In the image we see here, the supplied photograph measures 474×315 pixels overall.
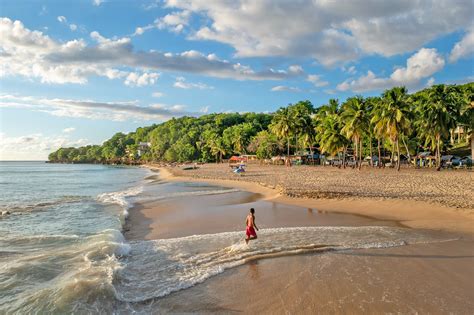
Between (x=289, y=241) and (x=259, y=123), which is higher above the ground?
(x=259, y=123)

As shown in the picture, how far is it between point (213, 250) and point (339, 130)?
5108 cm

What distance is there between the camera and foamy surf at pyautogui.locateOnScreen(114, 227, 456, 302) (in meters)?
8.34

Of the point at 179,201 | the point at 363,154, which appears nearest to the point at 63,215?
the point at 179,201

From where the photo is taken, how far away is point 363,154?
67188mm

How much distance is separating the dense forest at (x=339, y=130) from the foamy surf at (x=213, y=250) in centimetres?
3484

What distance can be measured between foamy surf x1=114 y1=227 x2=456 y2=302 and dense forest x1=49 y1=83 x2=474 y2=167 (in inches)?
1372

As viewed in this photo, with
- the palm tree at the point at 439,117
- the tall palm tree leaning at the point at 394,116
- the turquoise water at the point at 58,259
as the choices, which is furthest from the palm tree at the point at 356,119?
the turquoise water at the point at 58,259

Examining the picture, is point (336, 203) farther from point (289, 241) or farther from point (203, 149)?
point (203, 149)

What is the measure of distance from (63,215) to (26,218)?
182 cm

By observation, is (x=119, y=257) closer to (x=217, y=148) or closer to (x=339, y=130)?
(x=339, y=130)

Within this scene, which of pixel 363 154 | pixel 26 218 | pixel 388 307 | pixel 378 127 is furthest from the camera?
pixel 363 154

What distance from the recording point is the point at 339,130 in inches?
2276

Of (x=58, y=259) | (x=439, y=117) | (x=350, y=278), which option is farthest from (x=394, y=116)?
(x=58, y=259)

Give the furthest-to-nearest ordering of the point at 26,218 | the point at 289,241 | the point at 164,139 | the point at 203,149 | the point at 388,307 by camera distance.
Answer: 1. the point at 164,139
2. the point at 203,149
3. the point at 26,218
4. the point at 289,241
5. the point at 388,307
